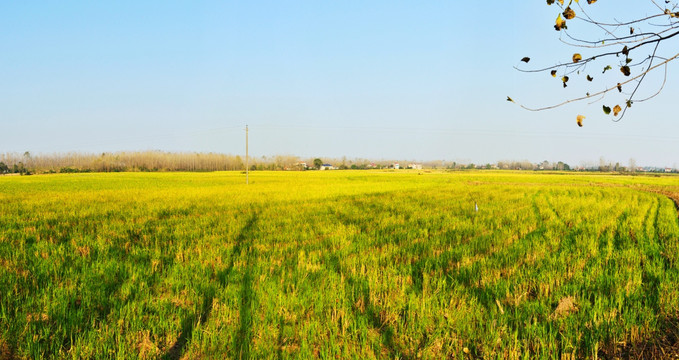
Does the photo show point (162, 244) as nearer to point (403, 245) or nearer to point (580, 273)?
point (403, 245)

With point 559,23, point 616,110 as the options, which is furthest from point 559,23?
point 616,110

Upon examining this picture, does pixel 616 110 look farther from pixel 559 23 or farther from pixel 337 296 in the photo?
pixel 337 296

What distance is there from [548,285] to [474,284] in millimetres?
857

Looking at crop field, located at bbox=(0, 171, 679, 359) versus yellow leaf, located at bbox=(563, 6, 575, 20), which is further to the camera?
crop field, located at bbox=(0, 171, 679, 359)

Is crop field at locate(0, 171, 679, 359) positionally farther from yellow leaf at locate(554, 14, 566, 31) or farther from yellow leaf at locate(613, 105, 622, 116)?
yellow leaf at locate(554, 14, 566, 31)

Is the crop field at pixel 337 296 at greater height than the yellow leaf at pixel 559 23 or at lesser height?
lesser

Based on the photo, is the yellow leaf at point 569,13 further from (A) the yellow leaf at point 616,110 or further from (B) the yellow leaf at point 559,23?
(A) the yellow leaf at point 616,110

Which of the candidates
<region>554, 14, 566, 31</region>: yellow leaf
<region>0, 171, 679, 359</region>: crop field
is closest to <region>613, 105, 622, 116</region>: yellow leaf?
<region>554, 14, 566, 31</region>: yellow leaf

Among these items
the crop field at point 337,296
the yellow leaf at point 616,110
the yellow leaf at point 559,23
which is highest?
the yellow leaf at point 559,23

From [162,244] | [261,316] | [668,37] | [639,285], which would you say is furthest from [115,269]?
[639,285]

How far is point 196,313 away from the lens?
321cm

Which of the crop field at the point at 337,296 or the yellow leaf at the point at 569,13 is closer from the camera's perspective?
the yellow leaf at the point at 569,13

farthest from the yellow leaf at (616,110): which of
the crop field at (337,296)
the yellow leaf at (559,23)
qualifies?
the crop field at (337,296)

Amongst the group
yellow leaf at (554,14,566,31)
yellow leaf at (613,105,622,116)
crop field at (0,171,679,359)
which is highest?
yellow leaf at (554,14,566,31)
